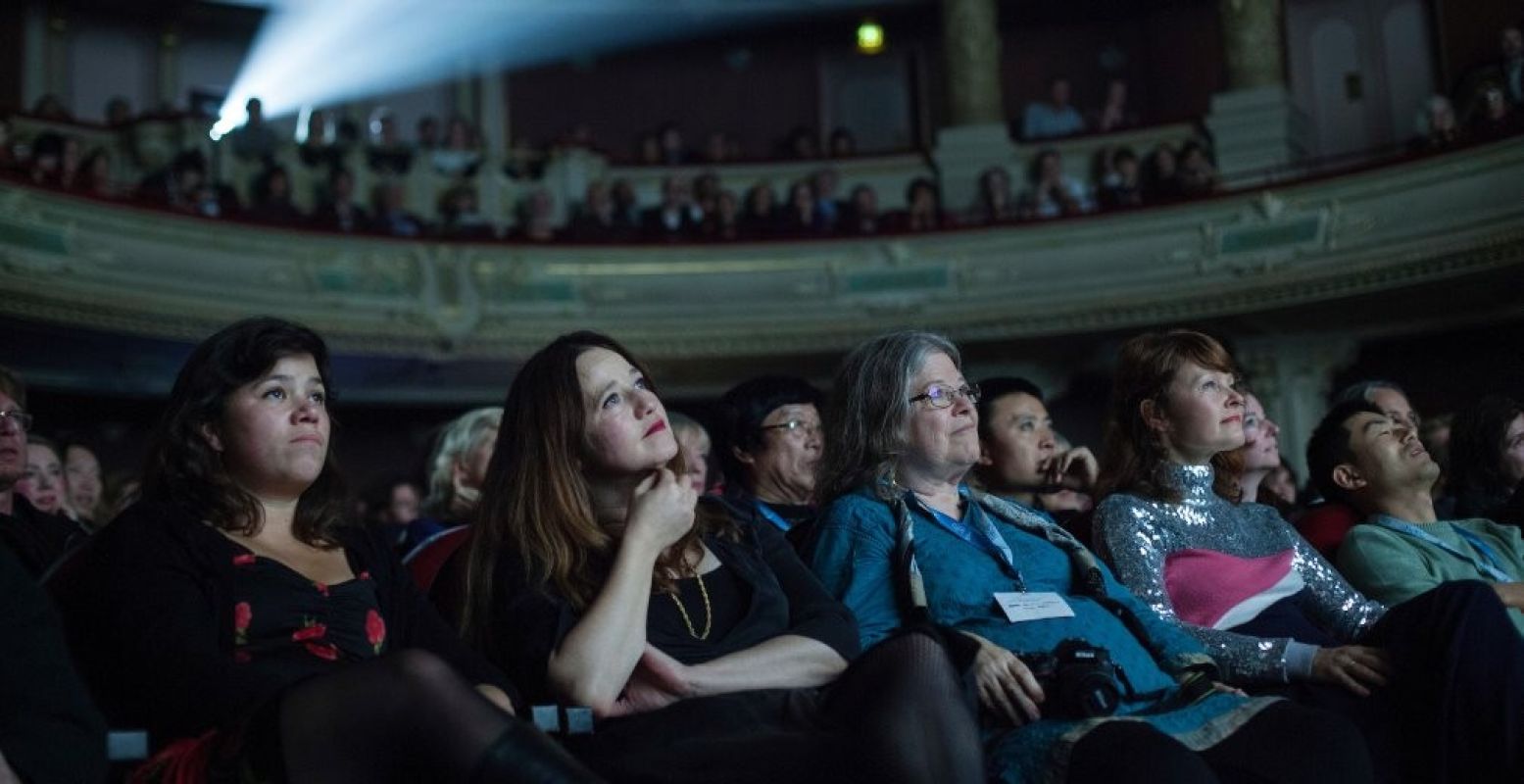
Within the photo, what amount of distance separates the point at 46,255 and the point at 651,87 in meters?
4.91

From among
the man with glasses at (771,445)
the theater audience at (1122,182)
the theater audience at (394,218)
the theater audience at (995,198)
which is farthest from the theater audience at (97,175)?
the man with glasses at (771,445)

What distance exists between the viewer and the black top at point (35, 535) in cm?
229

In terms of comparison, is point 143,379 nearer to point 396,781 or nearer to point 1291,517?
point 1291,517

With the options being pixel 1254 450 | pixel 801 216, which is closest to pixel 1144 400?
pixel 1254 450

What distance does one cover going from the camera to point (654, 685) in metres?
1.87

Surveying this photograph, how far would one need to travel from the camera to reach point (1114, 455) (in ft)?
8.77

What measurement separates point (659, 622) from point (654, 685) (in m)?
0.12

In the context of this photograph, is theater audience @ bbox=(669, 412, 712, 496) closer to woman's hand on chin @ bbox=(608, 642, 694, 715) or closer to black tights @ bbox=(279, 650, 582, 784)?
woman's hand on chin @ bbox=(608, 642, 694, 715)

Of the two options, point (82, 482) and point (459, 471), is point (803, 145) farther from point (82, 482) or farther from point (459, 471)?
point (459, 471)

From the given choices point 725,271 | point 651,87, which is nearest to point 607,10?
point 651,87

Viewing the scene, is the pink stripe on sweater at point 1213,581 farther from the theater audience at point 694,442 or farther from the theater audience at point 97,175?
the theater audience at point 97,175

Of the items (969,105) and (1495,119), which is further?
(969,105)

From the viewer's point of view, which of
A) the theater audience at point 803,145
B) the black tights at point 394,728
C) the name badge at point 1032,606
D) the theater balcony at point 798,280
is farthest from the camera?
the theater audience at point 803,145

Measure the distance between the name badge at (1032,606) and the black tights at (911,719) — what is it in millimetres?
382
